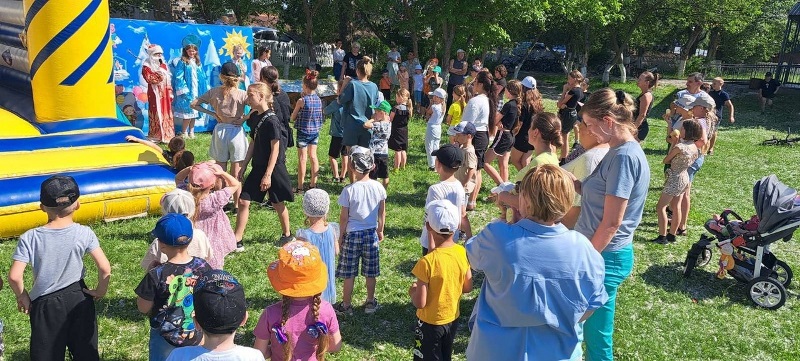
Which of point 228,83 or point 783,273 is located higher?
point 228,83

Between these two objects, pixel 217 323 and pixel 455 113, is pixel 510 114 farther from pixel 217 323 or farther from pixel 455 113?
pixel 217 323

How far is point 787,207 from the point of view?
5504 millimetres

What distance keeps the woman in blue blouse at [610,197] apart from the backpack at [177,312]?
2.28m

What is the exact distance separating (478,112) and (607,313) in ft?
14.4

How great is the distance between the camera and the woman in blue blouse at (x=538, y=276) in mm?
2516

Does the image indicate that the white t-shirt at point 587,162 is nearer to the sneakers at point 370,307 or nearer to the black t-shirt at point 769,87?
the sneakers at point 370,307

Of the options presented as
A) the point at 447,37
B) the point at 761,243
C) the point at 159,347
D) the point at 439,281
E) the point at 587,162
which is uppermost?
the point at 447,37

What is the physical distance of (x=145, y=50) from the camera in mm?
10758

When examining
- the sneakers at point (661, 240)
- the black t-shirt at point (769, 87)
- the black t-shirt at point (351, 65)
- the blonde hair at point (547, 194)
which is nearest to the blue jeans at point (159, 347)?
the blonde hair at point (547, 194)

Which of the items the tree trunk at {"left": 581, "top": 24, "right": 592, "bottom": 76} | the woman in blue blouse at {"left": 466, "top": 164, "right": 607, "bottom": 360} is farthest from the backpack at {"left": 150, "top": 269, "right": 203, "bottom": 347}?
the tree trunk at {"left": 581, "top": 24, "right": 592, "bottom": 76}

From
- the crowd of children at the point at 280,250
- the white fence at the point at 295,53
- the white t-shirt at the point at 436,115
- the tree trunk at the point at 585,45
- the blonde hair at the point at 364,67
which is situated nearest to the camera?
the crowd of children at the point at 280,250

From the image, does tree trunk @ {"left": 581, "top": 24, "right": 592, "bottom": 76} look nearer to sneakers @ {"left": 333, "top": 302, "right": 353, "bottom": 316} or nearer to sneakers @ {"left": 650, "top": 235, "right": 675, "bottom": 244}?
sneakers @ {"left": 650, "top": 235, "right": 675, "bottom": 244}

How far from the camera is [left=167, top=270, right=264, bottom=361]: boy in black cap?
242cm

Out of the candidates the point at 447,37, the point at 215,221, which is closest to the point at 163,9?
the point at 447,37
